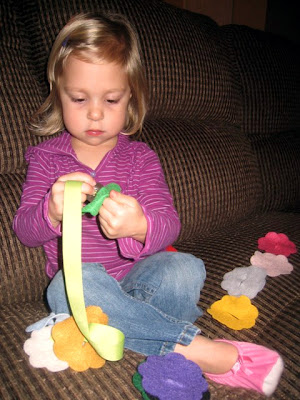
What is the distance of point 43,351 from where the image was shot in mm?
715

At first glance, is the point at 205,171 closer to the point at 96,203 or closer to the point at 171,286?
the point at 171,286

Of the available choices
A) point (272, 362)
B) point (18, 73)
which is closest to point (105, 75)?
point (18, 73)

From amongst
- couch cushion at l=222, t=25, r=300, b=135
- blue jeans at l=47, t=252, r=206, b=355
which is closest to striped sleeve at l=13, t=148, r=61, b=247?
blue jeans at l=47, t=252, r=206, b=355

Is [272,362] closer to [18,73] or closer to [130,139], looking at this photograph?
[130,139]

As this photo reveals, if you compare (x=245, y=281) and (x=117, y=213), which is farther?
(x=245, y=281)

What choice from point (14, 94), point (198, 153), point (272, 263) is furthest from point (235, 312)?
point (14, 94)

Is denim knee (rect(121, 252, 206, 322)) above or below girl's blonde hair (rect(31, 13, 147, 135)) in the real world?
below

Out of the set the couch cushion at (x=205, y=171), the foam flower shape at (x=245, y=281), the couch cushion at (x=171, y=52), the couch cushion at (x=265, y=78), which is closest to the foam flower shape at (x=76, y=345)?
the foam flower shape at (x=245, y=281)

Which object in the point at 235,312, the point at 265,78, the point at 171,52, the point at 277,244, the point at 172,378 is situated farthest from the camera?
the point at 265,78

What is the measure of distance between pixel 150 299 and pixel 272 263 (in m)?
0.43

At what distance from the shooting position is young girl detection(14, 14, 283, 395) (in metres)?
0.76

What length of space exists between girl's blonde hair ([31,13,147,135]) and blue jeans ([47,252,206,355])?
0.45 metres

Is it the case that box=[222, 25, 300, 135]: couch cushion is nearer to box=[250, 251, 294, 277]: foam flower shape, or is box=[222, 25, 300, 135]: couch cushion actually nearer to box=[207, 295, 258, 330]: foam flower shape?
box=[250, 251, 294, 277]: foam flower shape

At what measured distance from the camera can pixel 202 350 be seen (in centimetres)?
76
